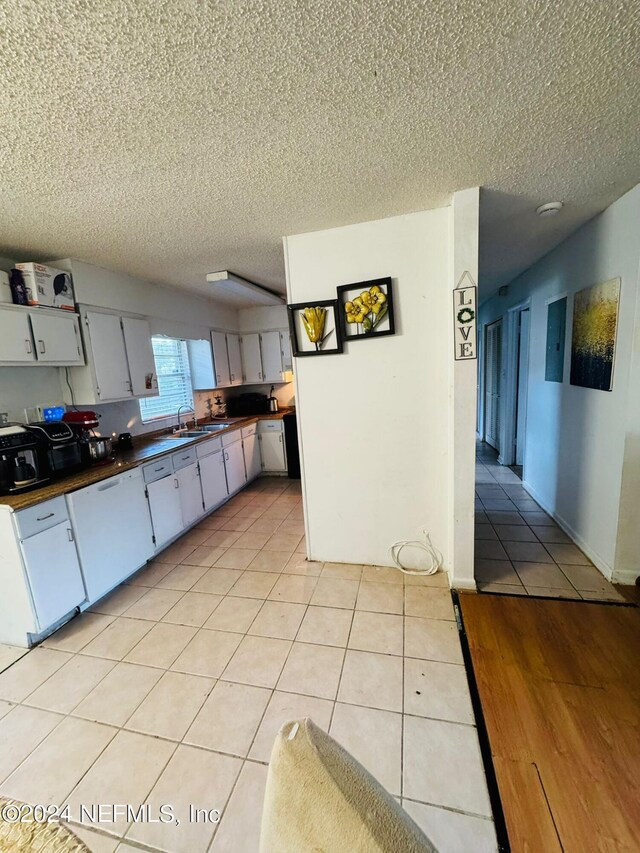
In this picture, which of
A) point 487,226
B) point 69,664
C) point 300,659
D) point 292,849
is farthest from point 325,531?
point 487,226

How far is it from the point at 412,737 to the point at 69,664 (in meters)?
1.83

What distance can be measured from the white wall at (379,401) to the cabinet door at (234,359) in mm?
2584

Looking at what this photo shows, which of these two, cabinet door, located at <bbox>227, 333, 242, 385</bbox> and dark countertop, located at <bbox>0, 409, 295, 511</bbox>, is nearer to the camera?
Answer: dark countertop, located at <bbox>0, 409, 295, 511</bbox>

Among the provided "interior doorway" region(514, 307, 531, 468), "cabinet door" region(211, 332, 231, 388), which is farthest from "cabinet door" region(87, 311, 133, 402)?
"interior doorway" region(514, 307, 531, 468)

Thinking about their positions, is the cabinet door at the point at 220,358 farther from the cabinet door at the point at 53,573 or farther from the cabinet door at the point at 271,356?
the cabinet door at the point at 53,573

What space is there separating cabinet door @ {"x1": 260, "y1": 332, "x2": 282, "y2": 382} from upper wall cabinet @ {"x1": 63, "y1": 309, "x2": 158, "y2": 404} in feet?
6.03

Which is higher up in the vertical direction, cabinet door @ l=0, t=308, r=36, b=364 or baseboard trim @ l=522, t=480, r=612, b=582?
cabinet door @ l=0, t=308, r=36, b=364

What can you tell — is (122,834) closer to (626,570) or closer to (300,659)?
(300,659)

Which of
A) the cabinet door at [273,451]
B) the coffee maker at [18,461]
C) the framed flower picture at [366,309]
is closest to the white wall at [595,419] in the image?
the framed flower picture at [366,309]

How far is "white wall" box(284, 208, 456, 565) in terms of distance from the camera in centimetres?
228

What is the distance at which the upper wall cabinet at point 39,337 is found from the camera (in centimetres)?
233

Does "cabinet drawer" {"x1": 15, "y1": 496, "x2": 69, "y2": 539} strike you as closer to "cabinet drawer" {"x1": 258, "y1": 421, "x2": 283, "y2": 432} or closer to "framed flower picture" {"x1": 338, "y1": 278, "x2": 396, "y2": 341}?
"framed flower picture" {"x1": 338, "y1": 278, "x2": 396, "y2": 341}

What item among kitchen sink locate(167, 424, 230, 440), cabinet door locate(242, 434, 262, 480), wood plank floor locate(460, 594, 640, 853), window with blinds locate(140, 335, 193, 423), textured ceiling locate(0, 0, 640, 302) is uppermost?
textured ceiling locate(0, 0, 640, 302)

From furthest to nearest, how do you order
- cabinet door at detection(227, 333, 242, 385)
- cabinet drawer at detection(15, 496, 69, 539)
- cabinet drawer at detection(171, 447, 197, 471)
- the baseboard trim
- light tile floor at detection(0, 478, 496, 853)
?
cabinet door at detection(227, 333, 242, 385)
cabinet drawer at detection(171, 447, 197, 471)
the baseboard trim
cabinet drawer at detection(15, 496, 69, 539)
light tile floor at detection(0, 478, 496, 853)
